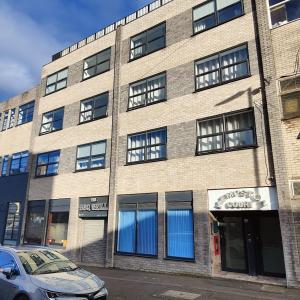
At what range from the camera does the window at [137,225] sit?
49.4 feet

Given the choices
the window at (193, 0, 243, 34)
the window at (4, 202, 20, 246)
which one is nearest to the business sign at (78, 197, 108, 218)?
the window at (4, 202, 20, 246)

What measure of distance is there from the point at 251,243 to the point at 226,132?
183 inches

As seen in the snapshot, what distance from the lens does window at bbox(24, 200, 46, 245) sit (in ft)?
66.7

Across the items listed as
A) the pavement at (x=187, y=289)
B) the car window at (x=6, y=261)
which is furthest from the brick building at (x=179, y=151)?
the car window at (x=6, y=261)

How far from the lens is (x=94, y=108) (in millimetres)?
19719

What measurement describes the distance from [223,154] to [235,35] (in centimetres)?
546

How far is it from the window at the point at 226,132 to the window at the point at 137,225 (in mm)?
3525

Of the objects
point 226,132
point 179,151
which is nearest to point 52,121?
point 179,151

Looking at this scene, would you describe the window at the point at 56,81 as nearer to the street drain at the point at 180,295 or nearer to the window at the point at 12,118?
the window at the point at 12,118

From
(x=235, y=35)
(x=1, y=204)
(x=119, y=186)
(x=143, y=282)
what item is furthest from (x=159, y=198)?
(x=1, y=204)

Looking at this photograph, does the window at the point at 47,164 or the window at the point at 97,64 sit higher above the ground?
the window at the point at 97,64

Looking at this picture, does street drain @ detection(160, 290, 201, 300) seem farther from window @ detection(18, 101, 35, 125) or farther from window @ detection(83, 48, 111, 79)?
window @ detection(18, 101, 35, 125)

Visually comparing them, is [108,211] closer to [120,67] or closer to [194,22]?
[120,67]

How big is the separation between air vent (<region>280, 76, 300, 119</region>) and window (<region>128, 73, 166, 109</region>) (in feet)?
19.0
